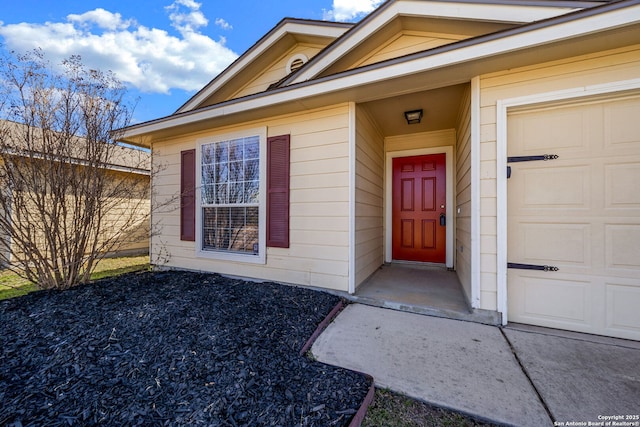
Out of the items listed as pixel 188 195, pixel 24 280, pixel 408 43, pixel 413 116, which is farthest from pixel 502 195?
pixel 24 280

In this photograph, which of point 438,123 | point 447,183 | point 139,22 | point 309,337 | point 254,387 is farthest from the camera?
point 139,22

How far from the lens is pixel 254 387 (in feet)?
4.91

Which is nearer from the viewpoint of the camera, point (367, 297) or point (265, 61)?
point (367, 297)

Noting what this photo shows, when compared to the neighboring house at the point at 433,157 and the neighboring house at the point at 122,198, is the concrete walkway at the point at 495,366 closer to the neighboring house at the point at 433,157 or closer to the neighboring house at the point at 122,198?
the neighboring house at the point at 433,157

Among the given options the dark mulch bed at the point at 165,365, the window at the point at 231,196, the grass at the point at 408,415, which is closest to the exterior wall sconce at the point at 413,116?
the window at the point at 231,196

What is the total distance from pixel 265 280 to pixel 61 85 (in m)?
3.48

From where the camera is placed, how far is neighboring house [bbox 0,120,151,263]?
2.96 m

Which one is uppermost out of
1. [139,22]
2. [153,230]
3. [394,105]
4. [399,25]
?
[139,22]

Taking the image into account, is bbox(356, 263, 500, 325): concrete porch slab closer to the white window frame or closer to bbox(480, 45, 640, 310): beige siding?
bbox(480, 45, 640, 310): beige siding

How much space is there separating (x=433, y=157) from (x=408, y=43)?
6.90 feet

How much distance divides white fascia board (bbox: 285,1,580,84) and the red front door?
2332 millimetres

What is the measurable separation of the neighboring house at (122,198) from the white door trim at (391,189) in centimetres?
408

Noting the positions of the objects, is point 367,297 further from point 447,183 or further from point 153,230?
point 153,230

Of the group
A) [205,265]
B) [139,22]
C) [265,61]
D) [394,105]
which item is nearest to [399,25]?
[394,105]
